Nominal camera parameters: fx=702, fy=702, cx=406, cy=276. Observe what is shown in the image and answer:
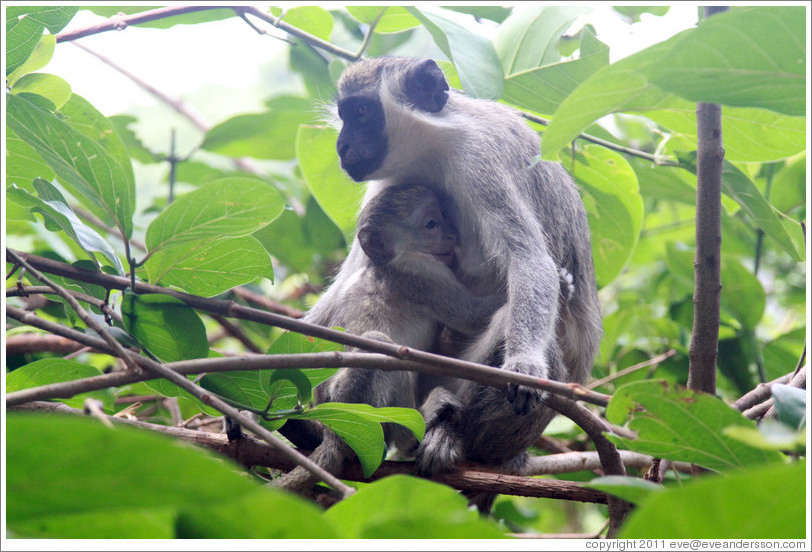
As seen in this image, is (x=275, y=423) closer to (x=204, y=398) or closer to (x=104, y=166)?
(x=204, y=398)

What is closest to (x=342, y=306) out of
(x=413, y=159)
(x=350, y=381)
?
(x=350, y=381)

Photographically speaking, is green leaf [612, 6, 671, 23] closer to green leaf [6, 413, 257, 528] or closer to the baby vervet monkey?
the baby vervet monkey

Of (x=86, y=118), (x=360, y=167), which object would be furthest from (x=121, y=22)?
(x=360, y=167)

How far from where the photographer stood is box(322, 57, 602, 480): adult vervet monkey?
8.52ft

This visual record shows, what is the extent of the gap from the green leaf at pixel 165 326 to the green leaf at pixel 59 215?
0.45 feet

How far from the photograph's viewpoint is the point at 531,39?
262 centimetres

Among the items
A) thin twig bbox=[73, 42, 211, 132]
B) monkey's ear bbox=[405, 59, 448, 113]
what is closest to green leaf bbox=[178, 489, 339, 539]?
monkey's ear bbox=[405, 59, 448, 113]

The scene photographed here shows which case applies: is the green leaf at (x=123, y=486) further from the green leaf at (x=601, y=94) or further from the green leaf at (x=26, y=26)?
the green leaf at (x=26, y=26)

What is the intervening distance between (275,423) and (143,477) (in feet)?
3.76

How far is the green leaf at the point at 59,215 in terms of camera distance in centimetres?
176

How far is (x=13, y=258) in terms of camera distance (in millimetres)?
1687

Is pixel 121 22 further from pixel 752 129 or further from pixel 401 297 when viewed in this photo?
pixel 752 129

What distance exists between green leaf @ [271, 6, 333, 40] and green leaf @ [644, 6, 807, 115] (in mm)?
1737

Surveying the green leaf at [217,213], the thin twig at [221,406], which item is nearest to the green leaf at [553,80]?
the green leaf at [217,213]
